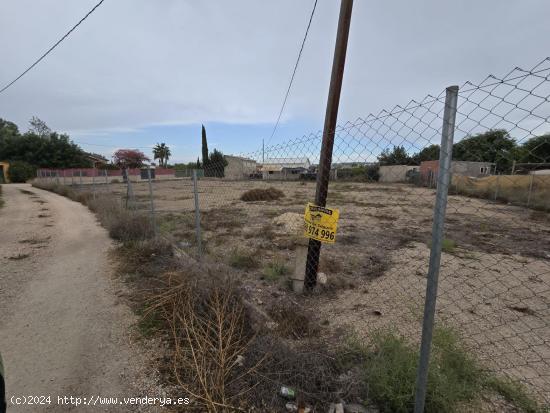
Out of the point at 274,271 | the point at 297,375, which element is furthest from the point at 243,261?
the point at 297,375

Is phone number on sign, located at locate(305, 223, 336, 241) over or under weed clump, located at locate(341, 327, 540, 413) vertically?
over

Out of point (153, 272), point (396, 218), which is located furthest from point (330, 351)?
point (396, 218)

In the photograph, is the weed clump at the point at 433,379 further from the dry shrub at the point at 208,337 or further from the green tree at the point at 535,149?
the green tree at the point at 535,149

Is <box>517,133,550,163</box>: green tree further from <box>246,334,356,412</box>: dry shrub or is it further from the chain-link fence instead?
<box>246,334,356,412</box>: dry shrub

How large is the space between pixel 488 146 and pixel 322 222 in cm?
188

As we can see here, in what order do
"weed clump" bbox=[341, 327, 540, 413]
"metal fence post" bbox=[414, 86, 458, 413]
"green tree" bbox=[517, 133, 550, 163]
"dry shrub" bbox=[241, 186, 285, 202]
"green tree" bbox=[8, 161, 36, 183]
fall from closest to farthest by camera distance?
"metal fence post" bbox=[414, 86, 458, 413]
"green tree" bbox=[517, 133, 550, 163]
"weed clump" bbox=[341, 327, 540, 413]
"dry shrub" bbox=[241, 186, 285, 202]
"green tree" bbox=[8, 161, 36, 183]

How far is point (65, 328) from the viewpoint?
3379 mm

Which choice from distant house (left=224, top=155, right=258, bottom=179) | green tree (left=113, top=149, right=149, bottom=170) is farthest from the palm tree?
distant house (left=224, top=155, right=258, bottom=179)

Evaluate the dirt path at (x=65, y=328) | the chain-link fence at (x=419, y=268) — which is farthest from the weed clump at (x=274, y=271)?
the dirt path at (x=65, y=328)

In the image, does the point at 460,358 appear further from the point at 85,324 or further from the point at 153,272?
the point at 153,272

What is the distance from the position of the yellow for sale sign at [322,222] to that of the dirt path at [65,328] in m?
2.19

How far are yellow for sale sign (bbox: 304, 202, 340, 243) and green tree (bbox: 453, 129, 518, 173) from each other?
1.59 meters

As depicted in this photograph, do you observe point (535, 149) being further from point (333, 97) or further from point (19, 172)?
point (19, 172)

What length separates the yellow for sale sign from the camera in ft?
11.3
